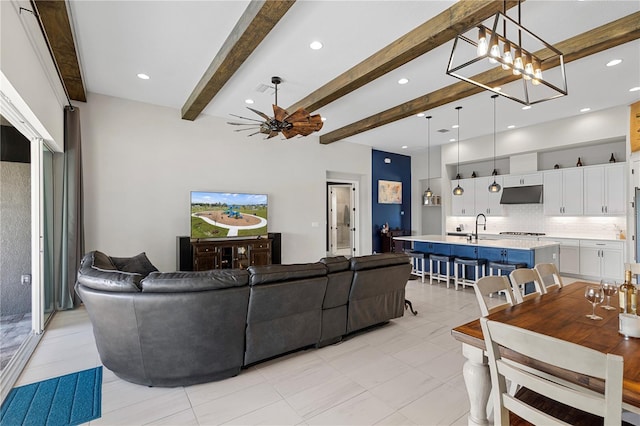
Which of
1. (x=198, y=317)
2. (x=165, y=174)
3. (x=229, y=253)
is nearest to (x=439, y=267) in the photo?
(x=229, y=253)

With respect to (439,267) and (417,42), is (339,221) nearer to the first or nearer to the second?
(439,267)

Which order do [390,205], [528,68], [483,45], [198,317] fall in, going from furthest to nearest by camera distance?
[390,205], [198,317], [528,68], [483,45]

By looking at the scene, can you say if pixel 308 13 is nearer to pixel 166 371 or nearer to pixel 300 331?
pixel 300 331

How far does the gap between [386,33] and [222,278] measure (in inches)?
122

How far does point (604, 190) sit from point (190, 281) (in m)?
7.86

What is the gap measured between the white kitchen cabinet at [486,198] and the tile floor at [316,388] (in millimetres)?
5598

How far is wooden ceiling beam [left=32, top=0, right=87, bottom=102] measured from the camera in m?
2.78

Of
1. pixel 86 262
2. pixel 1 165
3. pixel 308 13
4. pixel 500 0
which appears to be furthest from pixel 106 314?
pixel 500 0

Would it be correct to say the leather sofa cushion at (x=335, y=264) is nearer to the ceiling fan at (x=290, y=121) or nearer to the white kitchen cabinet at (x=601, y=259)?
the ceiling fan at (x=290, y=121)

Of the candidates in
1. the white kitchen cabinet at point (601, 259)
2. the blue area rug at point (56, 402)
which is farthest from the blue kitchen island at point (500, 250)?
the blue area rug at point (56, 402)

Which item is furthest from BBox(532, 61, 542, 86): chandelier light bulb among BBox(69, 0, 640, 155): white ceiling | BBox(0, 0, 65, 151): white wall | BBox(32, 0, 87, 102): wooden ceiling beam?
BBox(32, 0, 87, 102): wooden ceiling beam

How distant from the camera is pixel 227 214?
20.0 feet

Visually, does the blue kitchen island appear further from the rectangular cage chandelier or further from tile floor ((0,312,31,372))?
tile floor ((0,312,31,372))

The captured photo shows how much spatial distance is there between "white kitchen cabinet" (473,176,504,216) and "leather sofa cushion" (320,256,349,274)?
6.43m
